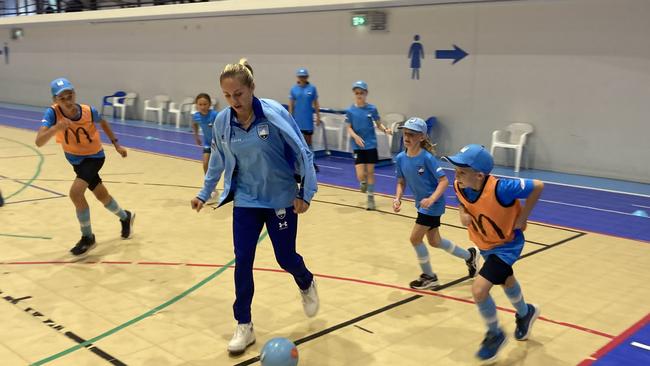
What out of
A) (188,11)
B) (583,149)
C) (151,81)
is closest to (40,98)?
(151,81)

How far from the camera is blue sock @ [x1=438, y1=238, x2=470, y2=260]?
20.4 feet

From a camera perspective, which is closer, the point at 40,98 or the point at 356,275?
the point at 356,275

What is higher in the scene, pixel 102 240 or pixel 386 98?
pixel 386 98

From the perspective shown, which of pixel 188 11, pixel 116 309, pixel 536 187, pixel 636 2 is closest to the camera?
pixel 536 187

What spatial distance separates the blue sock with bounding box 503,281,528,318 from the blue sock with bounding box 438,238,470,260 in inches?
58.1

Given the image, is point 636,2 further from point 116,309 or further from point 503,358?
point 116,309

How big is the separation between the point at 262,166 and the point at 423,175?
2.06 m

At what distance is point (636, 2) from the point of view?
459 inches

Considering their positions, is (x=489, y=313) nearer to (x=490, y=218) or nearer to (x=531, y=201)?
(x=490, y=218)

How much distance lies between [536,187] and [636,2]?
9.39 metres

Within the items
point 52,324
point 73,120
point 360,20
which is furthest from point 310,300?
point 360,20

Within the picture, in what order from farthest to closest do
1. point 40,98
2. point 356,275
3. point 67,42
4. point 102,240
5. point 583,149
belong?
point 40,98, point 67,42, point 583,149, point 102,240, point 356,275

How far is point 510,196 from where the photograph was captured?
429 centimetres

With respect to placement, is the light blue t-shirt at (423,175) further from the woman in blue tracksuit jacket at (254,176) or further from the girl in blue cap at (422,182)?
the woman in blue tracksuit jacket at (254,176)
